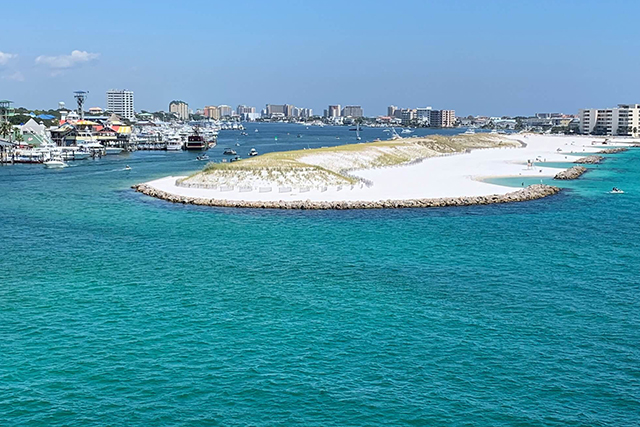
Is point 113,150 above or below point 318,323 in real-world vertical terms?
above

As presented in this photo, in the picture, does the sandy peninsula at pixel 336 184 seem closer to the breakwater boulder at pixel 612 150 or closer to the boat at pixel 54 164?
the boat at pixel 54 164

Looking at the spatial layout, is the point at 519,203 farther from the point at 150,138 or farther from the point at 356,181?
the point at 150,138

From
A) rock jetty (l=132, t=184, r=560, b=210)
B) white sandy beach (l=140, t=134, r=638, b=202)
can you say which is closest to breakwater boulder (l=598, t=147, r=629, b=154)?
white sandy beach (l=140, t=134, r=638, b=202)

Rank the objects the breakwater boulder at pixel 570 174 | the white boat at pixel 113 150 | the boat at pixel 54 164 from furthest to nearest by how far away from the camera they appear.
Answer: the white boat at pixel 113 150 < the boat at pixel 54 164 < the breakwater boulder at pixel 570 174

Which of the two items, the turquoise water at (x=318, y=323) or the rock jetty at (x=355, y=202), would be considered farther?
the rock jetty at (x=355, y=202)

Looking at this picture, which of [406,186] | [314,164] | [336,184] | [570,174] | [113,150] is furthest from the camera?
[113,150]

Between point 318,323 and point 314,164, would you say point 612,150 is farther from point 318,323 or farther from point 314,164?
point 318,323

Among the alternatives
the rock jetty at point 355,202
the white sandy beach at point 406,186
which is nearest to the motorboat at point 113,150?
the white sandy beach at point 406,186

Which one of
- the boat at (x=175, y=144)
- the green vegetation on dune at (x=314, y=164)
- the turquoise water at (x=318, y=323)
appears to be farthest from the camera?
the boat at (x=175, y=144)

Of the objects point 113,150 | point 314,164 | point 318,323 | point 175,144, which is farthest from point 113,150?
point 318,323
